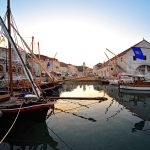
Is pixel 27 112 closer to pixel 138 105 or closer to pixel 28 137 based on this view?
pixel 28 137

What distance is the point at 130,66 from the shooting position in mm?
52375

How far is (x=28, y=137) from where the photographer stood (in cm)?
994

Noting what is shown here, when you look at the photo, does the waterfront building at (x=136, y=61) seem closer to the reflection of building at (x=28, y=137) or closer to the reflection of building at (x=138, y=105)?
the reflection of building at (x=138, y=105)

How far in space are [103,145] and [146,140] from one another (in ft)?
8.52

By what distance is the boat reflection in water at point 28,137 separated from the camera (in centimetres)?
887

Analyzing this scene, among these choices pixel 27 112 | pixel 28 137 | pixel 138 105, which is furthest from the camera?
pixel 138 105

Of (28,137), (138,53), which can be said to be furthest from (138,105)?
(138,53)

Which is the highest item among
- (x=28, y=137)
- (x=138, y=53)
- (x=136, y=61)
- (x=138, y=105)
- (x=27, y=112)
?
(x=138, y=53)

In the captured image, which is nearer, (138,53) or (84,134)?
(84,134)

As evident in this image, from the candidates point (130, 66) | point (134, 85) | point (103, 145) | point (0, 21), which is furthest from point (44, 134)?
point (130, 66)

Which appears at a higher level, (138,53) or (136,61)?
(138,53)

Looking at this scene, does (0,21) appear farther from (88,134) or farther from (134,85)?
(134,85)

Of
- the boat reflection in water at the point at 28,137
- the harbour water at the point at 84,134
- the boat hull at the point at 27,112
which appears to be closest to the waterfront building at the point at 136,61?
the harbour water at the point at 84,134

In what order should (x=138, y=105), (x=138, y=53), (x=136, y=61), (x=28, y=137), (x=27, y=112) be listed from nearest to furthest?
(x=28, y=137) → (x=27, y=112) → (x=138, y=105) → (x=138, y=53) → (x=136, y=61)
